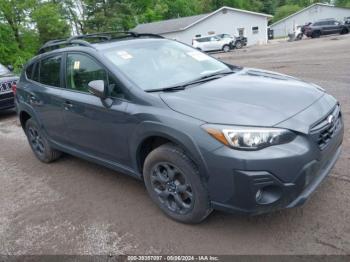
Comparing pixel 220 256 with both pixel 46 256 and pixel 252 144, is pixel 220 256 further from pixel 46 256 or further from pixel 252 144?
pixel 46 256

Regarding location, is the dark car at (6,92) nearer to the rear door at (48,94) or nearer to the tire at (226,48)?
the rear door at (48,94)

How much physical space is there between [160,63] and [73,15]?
156 ft

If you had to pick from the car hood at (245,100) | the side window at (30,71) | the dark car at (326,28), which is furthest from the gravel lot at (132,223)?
the dark car at (326,28)

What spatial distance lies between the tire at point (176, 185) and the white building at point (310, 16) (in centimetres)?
5422

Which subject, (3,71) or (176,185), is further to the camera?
(3,71)

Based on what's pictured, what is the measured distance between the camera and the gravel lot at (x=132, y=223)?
2.99 m

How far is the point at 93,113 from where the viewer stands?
382 centimetres

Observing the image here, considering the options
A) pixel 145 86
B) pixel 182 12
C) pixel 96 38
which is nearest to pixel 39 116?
pixel 96 38

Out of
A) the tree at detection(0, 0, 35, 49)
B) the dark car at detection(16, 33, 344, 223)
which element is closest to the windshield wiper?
the dark car at detection(16, 33, 344, 223)

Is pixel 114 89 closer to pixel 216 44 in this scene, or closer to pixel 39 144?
pixel 39 144

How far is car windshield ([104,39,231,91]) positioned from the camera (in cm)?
363

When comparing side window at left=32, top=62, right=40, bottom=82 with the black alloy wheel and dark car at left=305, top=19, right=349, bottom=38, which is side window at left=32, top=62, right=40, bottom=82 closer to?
the black alloy wheel

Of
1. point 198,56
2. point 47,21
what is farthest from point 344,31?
point 198,56

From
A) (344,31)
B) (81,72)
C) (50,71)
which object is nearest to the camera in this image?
(81,72)
